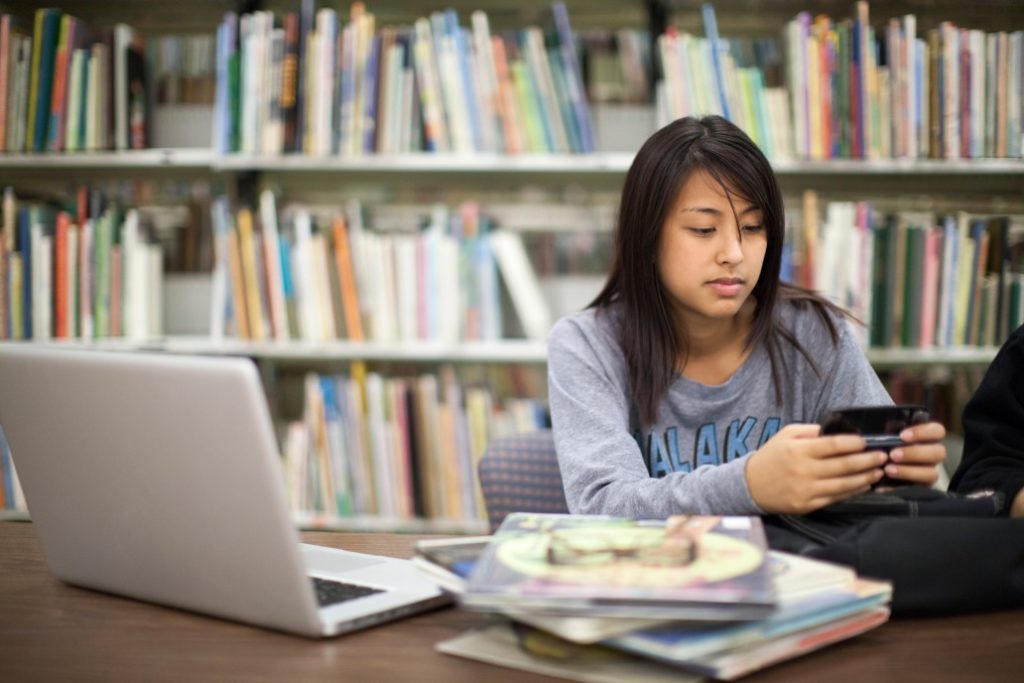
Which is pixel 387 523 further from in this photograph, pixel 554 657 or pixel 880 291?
pixel 554 657

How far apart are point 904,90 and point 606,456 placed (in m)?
1.58

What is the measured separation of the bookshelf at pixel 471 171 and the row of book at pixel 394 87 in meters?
0.05

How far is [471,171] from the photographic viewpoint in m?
2.70

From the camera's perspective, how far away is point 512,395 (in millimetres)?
2719

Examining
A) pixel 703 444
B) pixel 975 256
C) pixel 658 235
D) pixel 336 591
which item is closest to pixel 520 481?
pixel 703 444

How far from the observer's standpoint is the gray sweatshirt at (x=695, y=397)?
1281 mm

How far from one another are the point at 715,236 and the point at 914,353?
1.25 meters

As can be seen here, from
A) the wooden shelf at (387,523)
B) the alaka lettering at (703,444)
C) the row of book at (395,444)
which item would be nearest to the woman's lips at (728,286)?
the alaka lettering at (703,444)

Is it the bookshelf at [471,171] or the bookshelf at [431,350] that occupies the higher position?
the bookshelf at [471,171]

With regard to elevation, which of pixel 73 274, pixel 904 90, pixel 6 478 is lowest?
pixel 6 478

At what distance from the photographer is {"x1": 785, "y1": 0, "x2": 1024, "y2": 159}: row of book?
2.32m

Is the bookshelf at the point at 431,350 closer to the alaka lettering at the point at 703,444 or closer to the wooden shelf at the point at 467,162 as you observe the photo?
the wooden shelf at the point at 467,162

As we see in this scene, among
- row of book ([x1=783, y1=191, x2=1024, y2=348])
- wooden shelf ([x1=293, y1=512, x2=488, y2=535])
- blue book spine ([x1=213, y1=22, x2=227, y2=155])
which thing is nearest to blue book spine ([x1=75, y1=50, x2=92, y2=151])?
blue book spine ([x1=213, y1=22, x2=227, y2=155])

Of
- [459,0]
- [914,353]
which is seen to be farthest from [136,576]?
[459,0]
